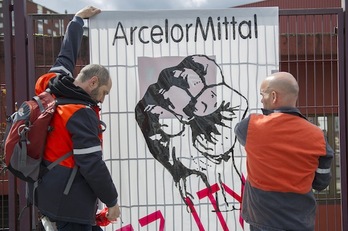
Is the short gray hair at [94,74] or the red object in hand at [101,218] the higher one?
the short gray hair at [94,74]

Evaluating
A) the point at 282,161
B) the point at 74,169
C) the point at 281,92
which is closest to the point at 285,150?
the point at 282,161

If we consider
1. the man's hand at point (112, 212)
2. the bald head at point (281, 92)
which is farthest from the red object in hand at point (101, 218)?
the bald head at point (281, 92)

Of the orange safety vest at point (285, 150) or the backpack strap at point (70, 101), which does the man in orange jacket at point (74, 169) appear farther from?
the orange safety vest at point (285, 150)

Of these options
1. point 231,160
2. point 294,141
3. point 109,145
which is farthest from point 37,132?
point 231,160

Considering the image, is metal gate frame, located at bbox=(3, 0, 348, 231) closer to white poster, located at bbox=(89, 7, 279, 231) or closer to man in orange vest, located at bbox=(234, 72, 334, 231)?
white poster, located at bbox=(89, 7, 279, 231)

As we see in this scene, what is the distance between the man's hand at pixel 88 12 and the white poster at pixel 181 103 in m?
0.11

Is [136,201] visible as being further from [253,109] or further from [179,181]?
[253,109]

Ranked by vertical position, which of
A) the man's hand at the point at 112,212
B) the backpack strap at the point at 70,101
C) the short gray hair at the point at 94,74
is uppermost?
the short gray hair at the point at 94,74

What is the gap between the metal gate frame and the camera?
11.8ft

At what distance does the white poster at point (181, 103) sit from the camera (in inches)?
144

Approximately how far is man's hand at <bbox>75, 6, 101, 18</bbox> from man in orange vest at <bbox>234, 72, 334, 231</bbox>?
1619mm

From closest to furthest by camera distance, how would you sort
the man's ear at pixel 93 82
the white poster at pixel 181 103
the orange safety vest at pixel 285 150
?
the orange safety vest at pixel 285 150 → the man's ear at pixel 93 82 → the white poster at pixel 181 103

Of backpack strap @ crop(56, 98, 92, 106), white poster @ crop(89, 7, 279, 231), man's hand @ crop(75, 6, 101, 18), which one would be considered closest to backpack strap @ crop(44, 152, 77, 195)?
backpack strap @ crop(56, 98, 92, 106)

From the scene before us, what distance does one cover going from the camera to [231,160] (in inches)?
145
